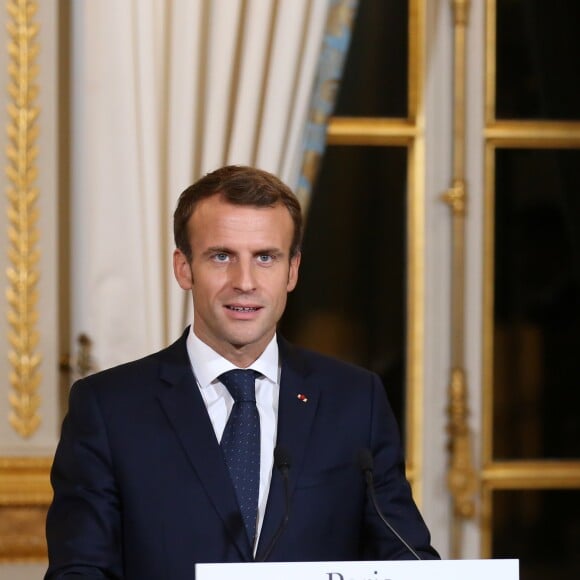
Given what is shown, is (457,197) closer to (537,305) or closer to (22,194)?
(537,305)

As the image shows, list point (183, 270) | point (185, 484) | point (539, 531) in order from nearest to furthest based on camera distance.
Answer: point (185, 484) → point (183, 270) → point (539, 531)

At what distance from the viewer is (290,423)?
1.93m

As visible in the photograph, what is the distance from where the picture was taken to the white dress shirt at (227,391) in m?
1.93

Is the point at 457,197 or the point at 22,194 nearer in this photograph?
the point at 22,194

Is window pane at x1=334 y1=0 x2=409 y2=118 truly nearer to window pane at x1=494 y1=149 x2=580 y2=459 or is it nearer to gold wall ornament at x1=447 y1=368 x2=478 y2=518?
window pane at x1=494 y1=149 x2=580 y2=459

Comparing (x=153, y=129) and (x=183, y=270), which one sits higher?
(x=153, y=129)

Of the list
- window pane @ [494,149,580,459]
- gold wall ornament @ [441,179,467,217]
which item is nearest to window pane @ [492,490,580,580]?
window pane @ [494,149,580,459]

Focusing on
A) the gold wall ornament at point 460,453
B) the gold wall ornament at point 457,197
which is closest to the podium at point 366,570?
the gold wall ornament at point 460,453

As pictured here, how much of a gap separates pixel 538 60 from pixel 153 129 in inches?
44.5

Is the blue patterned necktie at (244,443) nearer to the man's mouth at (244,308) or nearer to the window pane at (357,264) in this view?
the man's mouth at (244,308)

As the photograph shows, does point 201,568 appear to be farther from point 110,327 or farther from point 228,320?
point 110,327

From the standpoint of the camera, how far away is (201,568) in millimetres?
1467

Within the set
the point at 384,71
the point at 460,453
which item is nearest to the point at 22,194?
the point at 384,71

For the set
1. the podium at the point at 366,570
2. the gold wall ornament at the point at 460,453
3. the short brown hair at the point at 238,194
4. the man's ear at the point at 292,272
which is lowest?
the gold wall ornament at the point at 460,453
